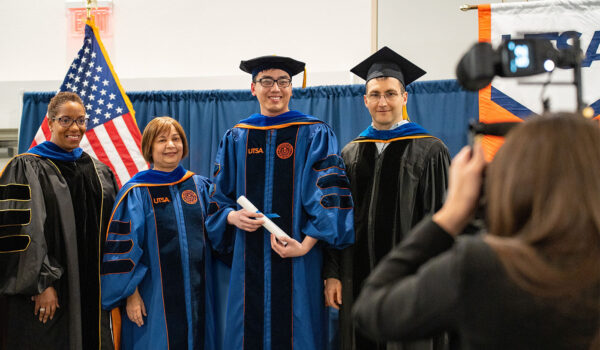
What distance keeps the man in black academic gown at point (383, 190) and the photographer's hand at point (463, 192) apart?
1915 mm

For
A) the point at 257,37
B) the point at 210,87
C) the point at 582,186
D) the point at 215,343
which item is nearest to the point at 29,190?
the point at 215,343

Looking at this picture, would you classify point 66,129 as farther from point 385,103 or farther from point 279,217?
point 385,103

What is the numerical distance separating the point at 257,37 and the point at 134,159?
1949 millimetres

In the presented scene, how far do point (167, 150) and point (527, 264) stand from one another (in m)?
2.85

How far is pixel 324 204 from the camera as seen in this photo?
311 centimetres

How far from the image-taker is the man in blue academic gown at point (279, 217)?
3.14m

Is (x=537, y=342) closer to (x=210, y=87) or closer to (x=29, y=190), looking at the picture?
(x=29, y=190)

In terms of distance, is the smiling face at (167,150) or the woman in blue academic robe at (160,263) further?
the smiling face at (167,150)

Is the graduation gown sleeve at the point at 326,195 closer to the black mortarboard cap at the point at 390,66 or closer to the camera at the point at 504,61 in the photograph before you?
the black mortarboard cap at the point at 390,66

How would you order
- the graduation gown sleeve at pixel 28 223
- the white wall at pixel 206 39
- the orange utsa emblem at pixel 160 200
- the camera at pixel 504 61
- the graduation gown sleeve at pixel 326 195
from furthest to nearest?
the white wall at pixel 206 39
the orange utsa emblem at pixel 160 200
the graduation gown sleeve at pixel 28 223
the graduation gown sleeve at pixel 326 195
the camera at pixel 504 61

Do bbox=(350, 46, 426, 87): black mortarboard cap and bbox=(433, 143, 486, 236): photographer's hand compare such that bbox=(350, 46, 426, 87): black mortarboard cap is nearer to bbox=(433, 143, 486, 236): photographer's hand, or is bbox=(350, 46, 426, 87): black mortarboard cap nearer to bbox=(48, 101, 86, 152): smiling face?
bbox=(48, 101, 86, 152): smiling face

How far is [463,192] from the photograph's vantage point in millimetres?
1245

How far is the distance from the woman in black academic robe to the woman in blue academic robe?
28cm

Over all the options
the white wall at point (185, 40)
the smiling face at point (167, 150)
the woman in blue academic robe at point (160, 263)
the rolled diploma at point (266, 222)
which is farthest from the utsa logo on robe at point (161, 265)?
the white wall at point (185, 40)
